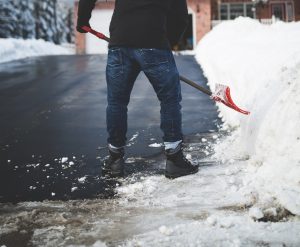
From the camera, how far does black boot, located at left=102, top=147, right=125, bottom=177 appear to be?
3.05 m

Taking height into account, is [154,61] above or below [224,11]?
below

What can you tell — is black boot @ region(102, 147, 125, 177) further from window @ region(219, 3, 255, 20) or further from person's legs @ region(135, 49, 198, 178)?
window @ region(219, 3, 255, 20)

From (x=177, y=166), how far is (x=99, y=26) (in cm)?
2013

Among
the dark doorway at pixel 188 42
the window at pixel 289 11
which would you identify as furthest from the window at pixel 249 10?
the dark doorway at pixel 188 42

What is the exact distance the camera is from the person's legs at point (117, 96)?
302 cm

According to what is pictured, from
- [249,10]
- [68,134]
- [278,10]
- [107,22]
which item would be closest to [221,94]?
[68,134]

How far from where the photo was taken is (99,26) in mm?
22047

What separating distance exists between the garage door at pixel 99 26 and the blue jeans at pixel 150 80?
64.1 ft

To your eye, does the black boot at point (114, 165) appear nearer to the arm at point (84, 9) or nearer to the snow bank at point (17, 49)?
the arm at point (84, 9)

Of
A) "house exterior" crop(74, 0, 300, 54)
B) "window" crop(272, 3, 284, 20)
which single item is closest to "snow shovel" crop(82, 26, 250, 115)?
"house exterior" crop(74, 0, 300, 54)

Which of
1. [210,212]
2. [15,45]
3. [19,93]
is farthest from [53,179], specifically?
[15,45]

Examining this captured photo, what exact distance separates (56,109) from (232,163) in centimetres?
342

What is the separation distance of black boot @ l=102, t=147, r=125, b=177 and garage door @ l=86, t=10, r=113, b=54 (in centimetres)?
1956

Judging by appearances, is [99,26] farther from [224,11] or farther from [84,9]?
[84,9]
